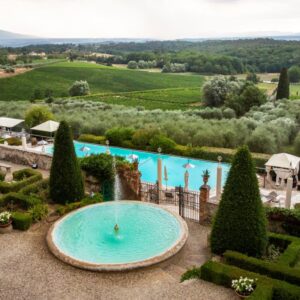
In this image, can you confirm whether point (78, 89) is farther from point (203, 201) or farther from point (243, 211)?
point (243, 211)

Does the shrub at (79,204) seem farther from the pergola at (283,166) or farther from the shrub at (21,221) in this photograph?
the pergola at (283,166)

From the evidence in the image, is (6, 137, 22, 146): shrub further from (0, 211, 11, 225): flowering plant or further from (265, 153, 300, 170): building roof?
(265, 153, 300, 170): building roof

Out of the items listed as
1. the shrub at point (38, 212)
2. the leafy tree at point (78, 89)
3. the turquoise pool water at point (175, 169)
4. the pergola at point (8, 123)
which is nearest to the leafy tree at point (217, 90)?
the leafy tree at point (78, 89)

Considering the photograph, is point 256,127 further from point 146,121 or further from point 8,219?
point 8,219

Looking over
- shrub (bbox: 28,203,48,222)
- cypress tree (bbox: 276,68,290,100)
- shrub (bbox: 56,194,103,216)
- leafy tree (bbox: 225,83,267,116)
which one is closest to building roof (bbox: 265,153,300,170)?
shrub (bbox: 56,194,103,216)

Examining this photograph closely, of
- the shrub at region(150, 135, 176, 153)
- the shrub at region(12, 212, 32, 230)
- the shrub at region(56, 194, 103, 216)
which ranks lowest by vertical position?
the shrub at region(150, 135, 176, 153)

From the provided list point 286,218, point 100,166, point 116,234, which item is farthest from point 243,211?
point 100,166
